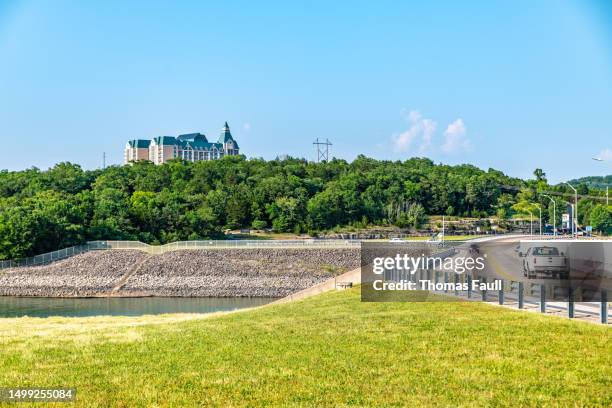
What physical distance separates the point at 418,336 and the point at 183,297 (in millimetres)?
53080

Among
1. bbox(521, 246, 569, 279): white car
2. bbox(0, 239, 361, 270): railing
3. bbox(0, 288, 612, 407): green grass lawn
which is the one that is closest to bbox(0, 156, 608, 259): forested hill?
bbox(0, 239, 361, 270): railing

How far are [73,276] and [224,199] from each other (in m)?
53.4

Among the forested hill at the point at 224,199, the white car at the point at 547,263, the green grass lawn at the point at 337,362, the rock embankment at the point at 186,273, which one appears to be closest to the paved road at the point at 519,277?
the white car at the point at 547,263

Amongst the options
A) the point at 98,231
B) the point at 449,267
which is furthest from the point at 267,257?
the point at 449,267

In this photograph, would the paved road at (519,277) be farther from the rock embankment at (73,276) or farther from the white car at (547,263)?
the rock embankment at (73,276)

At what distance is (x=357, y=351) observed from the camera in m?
16.3

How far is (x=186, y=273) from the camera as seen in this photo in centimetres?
7431

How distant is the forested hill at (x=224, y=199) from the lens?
299ft

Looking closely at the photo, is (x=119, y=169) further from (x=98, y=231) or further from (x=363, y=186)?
(x=98, y=231)

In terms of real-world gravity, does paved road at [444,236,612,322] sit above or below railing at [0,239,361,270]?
above

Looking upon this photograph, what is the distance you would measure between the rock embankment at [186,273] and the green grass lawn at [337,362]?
162 feet

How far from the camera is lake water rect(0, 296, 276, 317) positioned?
2216 inches

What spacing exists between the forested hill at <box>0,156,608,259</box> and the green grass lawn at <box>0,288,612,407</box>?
67.7 m

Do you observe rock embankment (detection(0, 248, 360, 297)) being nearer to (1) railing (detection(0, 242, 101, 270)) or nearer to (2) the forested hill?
(1) railing (detection(0, 242, 101, 270))
